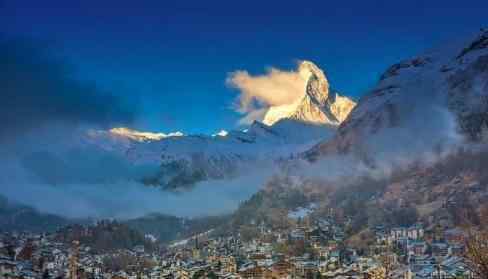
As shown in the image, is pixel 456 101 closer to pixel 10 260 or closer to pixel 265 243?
pixel 265 243

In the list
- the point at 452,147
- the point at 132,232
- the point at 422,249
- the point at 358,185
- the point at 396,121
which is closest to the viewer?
the point at 422,249

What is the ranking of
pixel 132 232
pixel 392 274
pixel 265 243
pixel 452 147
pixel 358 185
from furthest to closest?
pixel 358 185
pixel 452 147
pixel 132 232
pixel 265 243
pixel 392 274

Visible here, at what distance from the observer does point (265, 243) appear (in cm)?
11369

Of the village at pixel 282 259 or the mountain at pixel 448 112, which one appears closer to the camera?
the village at pixel 282 259

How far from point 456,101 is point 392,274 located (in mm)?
120903

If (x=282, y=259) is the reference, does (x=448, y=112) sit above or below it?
above

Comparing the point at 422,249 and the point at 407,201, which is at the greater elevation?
the point at 407,201

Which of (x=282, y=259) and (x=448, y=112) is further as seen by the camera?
(x=448, y=112)

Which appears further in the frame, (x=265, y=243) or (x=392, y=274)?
(x=265, y=243)

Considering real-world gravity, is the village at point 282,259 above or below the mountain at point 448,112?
below

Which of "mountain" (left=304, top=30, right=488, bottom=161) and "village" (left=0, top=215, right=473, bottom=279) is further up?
"mountain" (left=304, top=30, right=488, bottom=161)

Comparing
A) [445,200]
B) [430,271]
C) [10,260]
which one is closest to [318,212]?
[445,200]

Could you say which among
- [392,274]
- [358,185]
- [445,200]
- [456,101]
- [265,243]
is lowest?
[392,274]

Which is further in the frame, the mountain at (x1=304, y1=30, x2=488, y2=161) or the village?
the mountain at (x1=304, y1=30, x2=488, y2=161)
